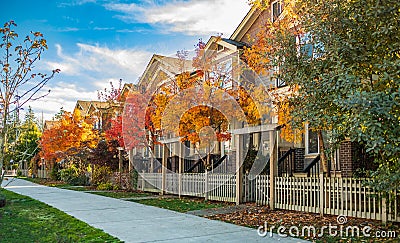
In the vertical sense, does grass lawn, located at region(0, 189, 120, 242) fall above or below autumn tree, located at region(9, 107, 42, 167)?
below

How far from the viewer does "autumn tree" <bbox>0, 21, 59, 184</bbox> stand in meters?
9.06

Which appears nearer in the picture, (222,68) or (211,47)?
(222,68)

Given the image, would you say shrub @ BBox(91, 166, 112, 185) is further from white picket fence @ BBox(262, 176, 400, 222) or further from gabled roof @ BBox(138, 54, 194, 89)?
white picket fence @ BBox(262, 176, 400, 222)

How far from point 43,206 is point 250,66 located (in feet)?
29.0

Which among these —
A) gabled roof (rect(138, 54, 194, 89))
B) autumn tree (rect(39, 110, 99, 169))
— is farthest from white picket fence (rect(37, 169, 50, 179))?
gabled roof (rect(138, 54, 194, 89))

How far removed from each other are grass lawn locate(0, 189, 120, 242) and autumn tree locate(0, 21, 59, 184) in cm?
159

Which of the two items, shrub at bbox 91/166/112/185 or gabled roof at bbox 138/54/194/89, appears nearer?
gabled roof at bbox 138/54/194/89

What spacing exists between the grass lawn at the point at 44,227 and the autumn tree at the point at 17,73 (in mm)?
1587

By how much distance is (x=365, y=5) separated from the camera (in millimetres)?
7355

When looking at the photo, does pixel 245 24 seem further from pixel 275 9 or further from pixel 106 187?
pixel 106 187

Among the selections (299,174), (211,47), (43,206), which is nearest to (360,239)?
(299,174)

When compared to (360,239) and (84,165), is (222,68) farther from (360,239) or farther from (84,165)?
(84,165)

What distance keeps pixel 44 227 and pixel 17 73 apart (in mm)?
3623

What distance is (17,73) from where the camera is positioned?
31.5ft
